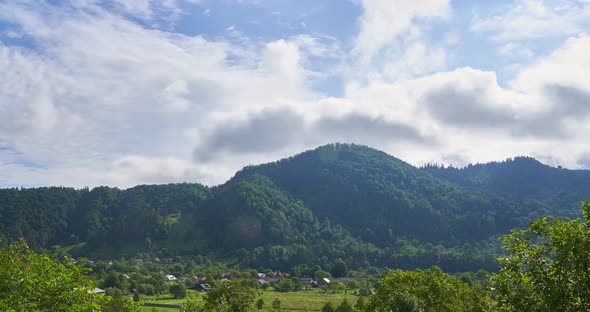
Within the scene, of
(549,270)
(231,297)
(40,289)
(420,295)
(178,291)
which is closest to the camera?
(549,270)

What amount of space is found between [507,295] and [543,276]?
77.5 inches

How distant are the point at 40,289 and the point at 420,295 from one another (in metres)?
36.6

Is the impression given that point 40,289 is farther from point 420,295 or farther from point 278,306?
point 278,306

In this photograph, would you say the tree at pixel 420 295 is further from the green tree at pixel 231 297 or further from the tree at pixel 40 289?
the tree at pixel 40 289

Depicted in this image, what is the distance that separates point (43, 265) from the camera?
28.2m

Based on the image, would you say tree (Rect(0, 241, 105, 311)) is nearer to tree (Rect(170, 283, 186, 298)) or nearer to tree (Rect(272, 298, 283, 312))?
tree (Rect(272, 298, 283, 312))

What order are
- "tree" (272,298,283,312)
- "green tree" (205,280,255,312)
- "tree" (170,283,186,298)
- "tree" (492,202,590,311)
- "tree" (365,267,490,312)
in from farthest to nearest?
1. "tree" (170,283,186,298)
2. "green tree" (205,280,255,312)
3. "tree" (272,298,283,312)
4. "tree" (365,267,490,312)
5. "tree" (492,202,590,311)

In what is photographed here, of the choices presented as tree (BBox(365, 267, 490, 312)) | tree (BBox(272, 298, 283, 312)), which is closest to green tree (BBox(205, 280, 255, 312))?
tree (BBox(272, 298, 283, 312))

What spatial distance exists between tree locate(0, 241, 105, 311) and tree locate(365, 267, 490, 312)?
1195 inches

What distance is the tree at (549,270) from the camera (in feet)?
66.1

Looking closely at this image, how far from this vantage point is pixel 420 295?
4788cm

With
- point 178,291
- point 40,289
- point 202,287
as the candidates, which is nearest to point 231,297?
point 40,289

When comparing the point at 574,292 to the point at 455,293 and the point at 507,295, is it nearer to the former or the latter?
the point at 507,295

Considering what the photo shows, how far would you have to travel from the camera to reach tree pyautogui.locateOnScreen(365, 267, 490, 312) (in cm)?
4706
